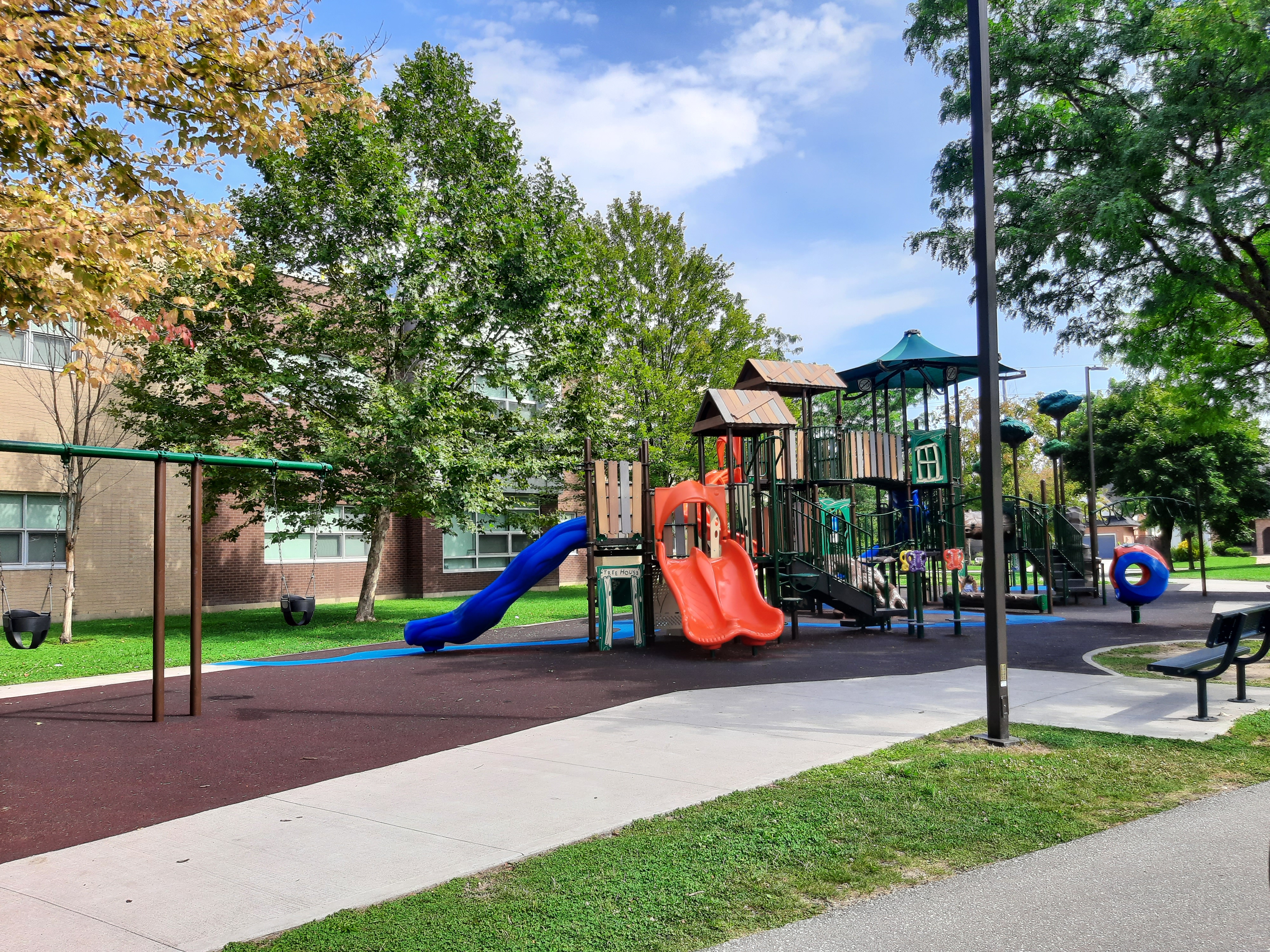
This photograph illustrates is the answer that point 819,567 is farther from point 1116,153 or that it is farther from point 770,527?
point 1116,153

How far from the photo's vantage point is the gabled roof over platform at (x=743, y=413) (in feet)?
53.6

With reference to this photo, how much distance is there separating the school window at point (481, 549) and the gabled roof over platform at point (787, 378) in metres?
14.1

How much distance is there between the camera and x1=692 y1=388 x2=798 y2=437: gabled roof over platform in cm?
1633

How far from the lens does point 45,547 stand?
21578 millimetres

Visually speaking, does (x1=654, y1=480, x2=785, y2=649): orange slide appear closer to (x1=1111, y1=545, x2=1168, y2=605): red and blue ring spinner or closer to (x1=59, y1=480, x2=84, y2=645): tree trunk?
(x1=1111, y1=545, x2=1168, y2=605): red and blue ring spinner

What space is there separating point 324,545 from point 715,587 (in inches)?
688

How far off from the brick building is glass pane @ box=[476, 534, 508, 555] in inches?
147

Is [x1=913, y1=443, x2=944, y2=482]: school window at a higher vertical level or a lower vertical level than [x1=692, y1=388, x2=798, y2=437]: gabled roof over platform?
lower

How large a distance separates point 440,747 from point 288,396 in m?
13.4

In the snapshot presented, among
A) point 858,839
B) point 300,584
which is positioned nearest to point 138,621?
point 300,584

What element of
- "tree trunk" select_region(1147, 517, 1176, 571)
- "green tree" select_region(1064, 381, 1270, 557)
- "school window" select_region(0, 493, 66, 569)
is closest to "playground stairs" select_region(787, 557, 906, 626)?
"school window" select_region(0, 493, 66, 569)

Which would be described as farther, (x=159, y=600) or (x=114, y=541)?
(x=114, y=541)

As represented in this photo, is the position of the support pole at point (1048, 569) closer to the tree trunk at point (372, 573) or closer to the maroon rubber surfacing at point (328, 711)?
the maroon rubber surfacing at point (328, 711)

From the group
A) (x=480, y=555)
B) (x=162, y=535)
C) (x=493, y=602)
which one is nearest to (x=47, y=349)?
(x=493, y=602)
